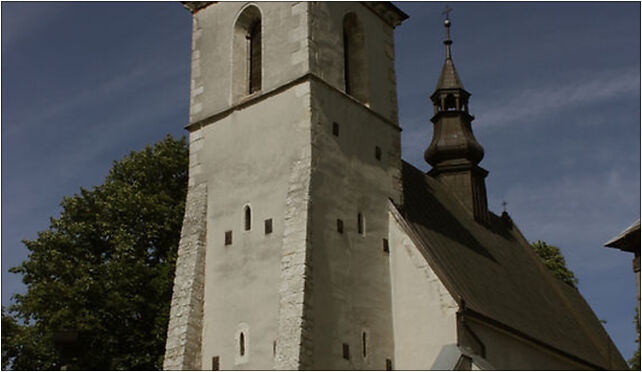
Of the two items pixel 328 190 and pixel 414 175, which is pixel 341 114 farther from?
pixel 414 175

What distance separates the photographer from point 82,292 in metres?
24.9

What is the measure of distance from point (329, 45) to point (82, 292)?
989 centimetres

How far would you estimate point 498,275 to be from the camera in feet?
81.4

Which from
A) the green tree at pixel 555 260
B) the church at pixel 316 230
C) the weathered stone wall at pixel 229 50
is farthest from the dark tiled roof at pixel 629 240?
the green tree at pixel 555 260

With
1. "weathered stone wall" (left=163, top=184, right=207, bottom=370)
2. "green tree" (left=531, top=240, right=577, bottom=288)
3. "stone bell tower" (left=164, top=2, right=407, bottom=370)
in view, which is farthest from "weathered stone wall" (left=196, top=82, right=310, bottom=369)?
"green tree" (left=531, top=240, right=577, bottom=288)

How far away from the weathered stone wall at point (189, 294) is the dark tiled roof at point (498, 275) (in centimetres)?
487

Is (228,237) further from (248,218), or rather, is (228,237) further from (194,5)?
(194,5)

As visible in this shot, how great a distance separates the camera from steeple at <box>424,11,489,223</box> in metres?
29.4

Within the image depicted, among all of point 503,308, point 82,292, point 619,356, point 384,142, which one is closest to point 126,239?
point 82,292

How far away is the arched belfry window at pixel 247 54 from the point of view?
22109 millimetres

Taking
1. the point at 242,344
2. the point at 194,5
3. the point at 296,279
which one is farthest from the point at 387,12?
the point at 242,344

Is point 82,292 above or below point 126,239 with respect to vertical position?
below

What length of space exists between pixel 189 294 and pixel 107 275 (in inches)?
238

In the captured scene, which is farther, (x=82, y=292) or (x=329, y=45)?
(x=82, y=292)
